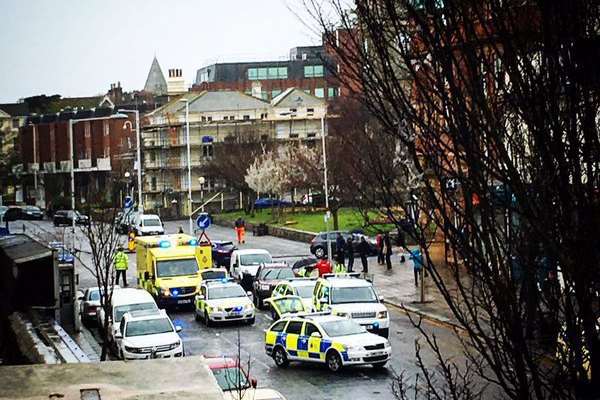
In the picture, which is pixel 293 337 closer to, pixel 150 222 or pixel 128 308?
pixel 128 308

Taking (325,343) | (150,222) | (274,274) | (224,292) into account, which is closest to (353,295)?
(224,292)

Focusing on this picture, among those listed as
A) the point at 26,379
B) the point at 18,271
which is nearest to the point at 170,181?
the point at 18,271

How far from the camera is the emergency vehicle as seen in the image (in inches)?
1428

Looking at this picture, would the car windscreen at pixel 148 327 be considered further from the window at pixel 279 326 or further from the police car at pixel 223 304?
the police car at pixel 223 304

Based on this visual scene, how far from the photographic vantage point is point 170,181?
100 m

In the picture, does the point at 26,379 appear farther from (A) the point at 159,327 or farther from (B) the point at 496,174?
(A) the point at 159,327

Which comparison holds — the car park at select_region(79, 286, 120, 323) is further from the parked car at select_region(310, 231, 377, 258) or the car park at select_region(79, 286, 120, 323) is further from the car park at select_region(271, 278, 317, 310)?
the parked car at select_region(310, 231, 377, 258)

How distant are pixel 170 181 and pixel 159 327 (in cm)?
7364

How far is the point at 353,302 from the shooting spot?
29.6m

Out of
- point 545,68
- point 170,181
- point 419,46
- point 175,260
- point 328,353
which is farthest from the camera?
point 170,181

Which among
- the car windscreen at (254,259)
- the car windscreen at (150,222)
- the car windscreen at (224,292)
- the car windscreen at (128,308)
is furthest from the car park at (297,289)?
the car windscreen at (150,222)

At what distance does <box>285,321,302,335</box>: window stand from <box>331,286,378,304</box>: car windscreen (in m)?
4.30

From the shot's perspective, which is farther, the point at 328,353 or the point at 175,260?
the point at 175,260

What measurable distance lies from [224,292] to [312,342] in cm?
875
